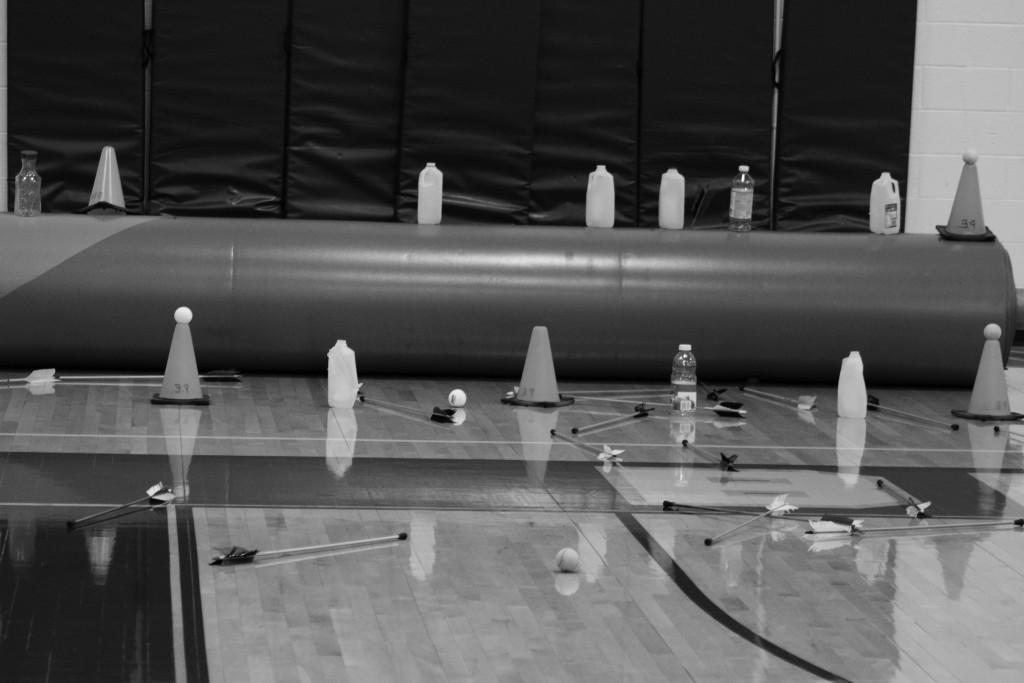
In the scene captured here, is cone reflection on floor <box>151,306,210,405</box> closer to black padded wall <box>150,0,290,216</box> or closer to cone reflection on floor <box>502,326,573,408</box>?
cone reflection on floor <box>502,326,573,408</box>

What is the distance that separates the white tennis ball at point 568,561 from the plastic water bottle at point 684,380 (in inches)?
92.4

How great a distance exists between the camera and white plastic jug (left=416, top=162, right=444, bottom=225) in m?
6.98

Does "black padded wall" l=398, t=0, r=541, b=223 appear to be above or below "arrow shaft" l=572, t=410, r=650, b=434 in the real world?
above

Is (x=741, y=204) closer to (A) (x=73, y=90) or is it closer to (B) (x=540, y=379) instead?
(B) (x=540, y=379)

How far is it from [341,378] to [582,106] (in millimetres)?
2369

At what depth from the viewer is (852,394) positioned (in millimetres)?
6152

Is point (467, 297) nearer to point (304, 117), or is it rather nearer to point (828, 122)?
point (304, 117)

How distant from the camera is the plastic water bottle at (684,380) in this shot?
20.2ft

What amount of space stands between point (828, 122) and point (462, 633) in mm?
5003

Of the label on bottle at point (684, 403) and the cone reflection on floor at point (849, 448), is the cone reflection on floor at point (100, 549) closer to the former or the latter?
the cone reflection on floor at point (849, 448)

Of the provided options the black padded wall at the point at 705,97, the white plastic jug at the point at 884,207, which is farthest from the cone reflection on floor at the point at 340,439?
the white plastic jug at the point at 884,207

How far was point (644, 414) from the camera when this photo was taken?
605 centimetres

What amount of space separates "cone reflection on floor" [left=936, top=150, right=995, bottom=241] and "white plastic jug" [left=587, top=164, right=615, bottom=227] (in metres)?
1.51

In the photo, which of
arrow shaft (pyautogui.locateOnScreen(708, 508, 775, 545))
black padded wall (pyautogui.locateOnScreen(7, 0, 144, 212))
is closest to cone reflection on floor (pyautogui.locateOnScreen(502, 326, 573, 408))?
arrow shaft (pyautogui.locateOnScreen(708, 508, 775, 545))
